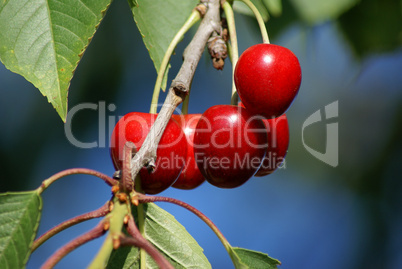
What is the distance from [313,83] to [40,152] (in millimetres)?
1545

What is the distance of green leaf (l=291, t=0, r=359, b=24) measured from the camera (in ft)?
4.33

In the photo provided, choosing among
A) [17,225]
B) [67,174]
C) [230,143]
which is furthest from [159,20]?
[17,225]

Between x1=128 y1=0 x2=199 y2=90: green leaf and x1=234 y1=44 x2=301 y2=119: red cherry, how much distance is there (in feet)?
0.77

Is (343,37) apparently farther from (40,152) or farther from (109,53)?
(40,152)

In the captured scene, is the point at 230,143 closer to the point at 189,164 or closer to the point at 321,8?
the point at 189,164

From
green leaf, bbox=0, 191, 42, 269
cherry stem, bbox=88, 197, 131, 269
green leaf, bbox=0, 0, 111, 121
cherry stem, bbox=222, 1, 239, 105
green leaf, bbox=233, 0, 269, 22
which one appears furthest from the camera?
green leaf, bbox=233, 0, 269, 22

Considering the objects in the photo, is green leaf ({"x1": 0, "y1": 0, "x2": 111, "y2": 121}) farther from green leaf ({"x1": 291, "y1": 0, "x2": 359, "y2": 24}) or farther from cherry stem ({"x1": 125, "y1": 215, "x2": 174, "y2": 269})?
green leaf ({"x1": 291, "y1": 0, "x2": 359, "y2": 24})

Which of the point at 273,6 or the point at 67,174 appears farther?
the point at 273,6

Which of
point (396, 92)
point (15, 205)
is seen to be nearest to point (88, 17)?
point (15, 205)

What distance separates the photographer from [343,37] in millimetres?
1447

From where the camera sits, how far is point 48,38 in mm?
821

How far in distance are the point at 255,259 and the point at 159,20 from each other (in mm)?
598

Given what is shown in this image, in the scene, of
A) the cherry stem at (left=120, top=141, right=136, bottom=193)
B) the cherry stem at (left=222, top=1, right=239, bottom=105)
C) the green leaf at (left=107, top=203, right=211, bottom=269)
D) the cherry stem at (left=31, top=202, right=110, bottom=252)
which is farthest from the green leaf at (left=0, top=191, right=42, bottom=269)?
the cherry stem at (left=222, top=1, right=239, bottom=105)

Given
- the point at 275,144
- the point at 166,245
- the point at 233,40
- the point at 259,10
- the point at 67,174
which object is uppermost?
the point at 259,10
